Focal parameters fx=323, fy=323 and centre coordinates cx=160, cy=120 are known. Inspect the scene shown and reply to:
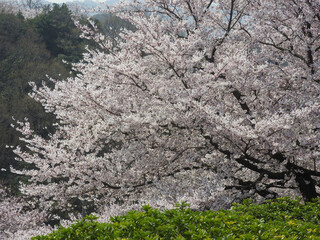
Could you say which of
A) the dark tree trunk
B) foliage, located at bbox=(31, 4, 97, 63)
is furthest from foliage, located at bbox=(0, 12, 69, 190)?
the dark tree trunk

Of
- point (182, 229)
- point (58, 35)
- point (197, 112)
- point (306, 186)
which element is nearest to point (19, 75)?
point (58, 35)

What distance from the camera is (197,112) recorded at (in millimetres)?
5383

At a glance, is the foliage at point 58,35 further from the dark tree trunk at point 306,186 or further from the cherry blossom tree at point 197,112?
the dark tree trunk at point 306,186

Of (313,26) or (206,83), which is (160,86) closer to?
(206,83)

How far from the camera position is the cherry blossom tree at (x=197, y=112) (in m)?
5.78

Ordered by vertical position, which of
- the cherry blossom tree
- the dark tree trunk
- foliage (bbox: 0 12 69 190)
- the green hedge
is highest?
foliage (bbox: 0 12 69 190)

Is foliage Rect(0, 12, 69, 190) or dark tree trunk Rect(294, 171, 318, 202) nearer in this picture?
dark tree trunk Rect(294, 171, 318, 202)

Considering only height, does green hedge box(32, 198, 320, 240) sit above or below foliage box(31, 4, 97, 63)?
below

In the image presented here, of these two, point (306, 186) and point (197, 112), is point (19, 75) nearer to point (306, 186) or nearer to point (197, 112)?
point (197, 112)

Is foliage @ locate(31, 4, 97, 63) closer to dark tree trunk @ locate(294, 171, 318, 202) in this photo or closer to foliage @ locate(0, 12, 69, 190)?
foliage @ locate(0, 12, 69, 190)

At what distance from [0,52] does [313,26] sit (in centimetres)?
3304

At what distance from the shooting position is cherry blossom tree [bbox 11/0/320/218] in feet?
19.0

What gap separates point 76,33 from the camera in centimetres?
3691

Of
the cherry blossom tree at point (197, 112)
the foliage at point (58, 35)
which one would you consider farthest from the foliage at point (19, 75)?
the cherry blossom tree at point (197, 112)
